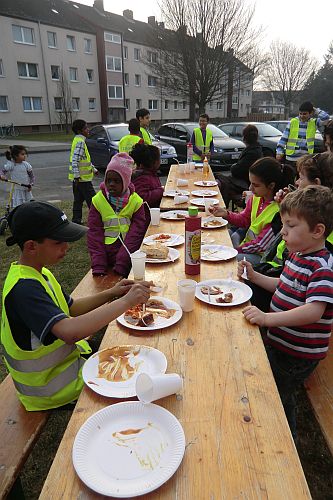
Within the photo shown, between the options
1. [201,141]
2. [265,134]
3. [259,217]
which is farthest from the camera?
[265,134]

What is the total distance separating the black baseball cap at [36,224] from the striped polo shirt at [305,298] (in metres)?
1.26

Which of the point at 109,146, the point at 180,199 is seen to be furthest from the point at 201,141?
the point at 180,199

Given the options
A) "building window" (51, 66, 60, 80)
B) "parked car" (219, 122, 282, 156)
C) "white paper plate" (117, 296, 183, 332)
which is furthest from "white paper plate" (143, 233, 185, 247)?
"building window" (51, 66, 60, 80)

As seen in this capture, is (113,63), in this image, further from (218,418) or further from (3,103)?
(218,418)

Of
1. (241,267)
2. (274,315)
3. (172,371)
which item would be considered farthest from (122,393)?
(241,267)

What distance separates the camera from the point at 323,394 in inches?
81.4

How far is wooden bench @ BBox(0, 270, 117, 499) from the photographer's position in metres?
1.59

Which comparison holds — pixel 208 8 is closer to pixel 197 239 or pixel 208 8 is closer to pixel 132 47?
pixel 132 47

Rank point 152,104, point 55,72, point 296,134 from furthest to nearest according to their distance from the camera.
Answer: point 152,104 → point 55,72 → point 296,134

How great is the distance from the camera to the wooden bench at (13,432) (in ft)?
5.23

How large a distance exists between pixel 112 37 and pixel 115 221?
36.5 m

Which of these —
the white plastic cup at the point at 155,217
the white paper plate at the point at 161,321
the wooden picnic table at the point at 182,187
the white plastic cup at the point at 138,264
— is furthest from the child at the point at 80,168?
the white paper plate at the point at 161,321

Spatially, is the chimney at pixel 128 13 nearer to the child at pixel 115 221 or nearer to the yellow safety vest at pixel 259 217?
the child at pixel 115 221

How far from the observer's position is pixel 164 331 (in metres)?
1.85
